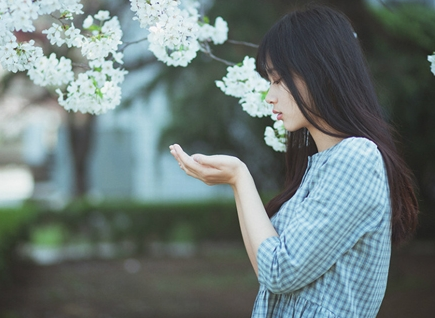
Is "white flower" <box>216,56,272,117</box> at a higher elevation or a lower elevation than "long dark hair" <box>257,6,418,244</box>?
higher

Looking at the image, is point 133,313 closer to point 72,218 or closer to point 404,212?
point 72,218

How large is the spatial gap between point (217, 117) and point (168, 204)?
3892mm

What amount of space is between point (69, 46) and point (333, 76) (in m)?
0.81

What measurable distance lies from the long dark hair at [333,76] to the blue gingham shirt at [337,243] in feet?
0.24

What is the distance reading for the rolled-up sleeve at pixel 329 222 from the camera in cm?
115

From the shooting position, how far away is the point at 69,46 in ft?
5.27

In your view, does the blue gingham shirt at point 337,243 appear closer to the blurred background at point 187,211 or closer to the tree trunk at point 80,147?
the blurred background at point 187,211

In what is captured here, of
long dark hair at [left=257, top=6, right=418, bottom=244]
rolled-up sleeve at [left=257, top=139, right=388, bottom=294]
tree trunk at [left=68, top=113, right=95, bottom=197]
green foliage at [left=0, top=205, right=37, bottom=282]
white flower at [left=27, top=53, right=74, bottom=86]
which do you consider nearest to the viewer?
rolled-up sleeve at [left=257, top=139, right=388, bottom=294]

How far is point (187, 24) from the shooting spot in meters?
1.62

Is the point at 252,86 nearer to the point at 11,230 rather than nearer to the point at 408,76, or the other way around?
the point at 408,76

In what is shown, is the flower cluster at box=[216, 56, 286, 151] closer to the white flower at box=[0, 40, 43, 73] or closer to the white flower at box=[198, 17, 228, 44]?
the white flower at box=[198, 17, 228, 44]

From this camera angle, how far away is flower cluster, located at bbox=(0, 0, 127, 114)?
135 centimetres

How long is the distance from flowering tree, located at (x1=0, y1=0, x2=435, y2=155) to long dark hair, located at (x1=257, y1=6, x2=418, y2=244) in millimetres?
377

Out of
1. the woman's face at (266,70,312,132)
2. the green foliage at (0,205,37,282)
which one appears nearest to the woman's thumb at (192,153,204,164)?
the woman's face at (266,70,312,132)
